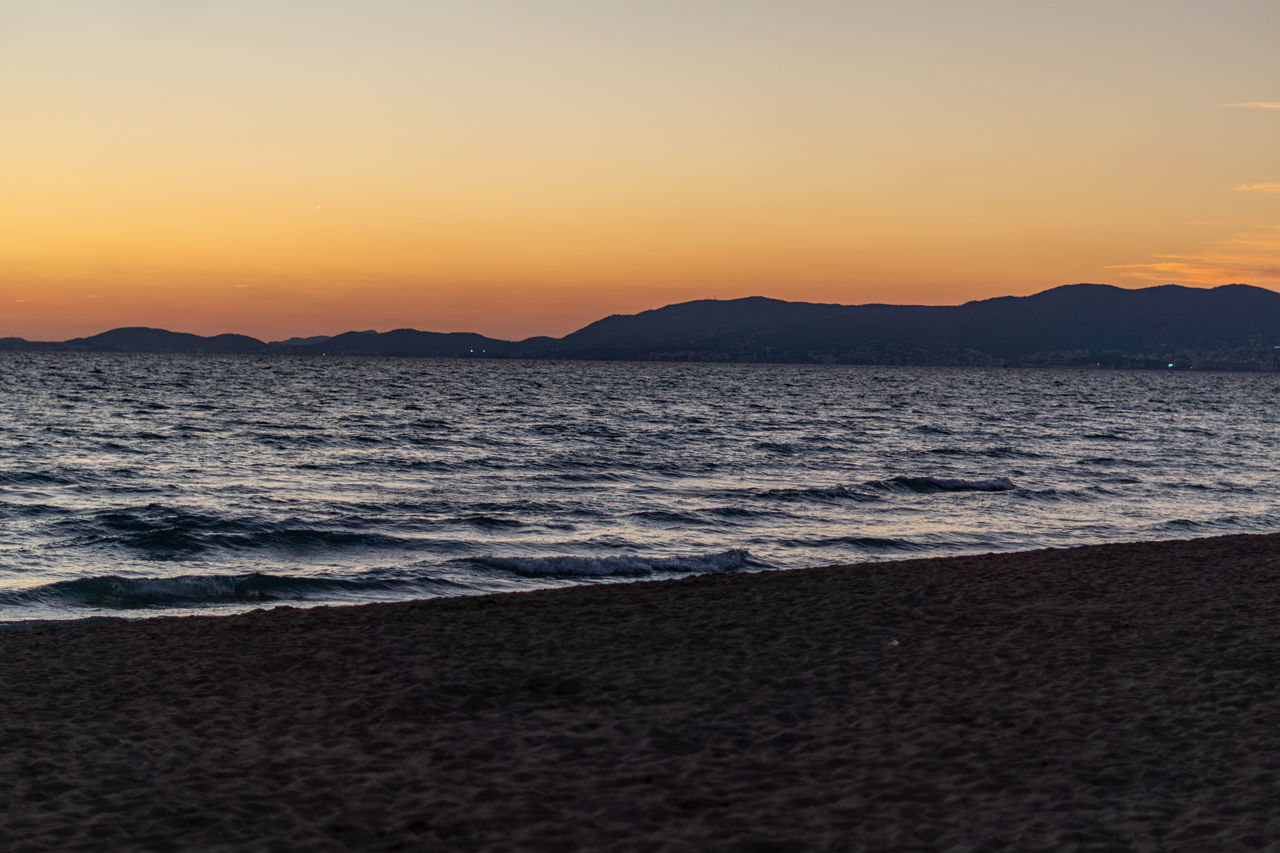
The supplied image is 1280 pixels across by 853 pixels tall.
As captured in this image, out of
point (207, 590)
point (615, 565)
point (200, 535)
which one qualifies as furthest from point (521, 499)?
point (207, 590)

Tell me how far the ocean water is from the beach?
4.94 meters

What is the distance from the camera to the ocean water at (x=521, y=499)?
20.0 meters

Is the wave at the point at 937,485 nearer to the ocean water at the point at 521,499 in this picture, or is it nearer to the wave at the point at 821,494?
the ocean water at the point at 521,499

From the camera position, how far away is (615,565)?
20.6m

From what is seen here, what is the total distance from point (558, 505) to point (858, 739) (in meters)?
21.0

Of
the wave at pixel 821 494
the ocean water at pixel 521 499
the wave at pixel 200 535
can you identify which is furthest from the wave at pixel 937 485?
the wave at pixel 200 535

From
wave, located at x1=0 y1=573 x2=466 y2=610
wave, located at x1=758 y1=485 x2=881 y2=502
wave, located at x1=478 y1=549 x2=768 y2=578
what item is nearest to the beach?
wave, located at x1=0 y1=573 x2=466 y2=610

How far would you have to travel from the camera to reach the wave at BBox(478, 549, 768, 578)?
20.1 m

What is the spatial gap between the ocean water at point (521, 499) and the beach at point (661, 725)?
195 inches

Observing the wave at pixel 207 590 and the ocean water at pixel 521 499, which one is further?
the ocean water at pixel 521 499

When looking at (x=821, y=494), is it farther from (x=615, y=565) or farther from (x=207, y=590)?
(x=207, y=590)

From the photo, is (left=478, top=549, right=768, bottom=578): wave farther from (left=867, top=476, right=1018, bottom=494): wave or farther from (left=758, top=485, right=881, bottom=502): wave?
(left=867, top=476, right=1018, bottom=494): wave

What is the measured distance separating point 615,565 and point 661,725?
1106 centimetres

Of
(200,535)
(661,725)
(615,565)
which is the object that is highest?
(661,725)
